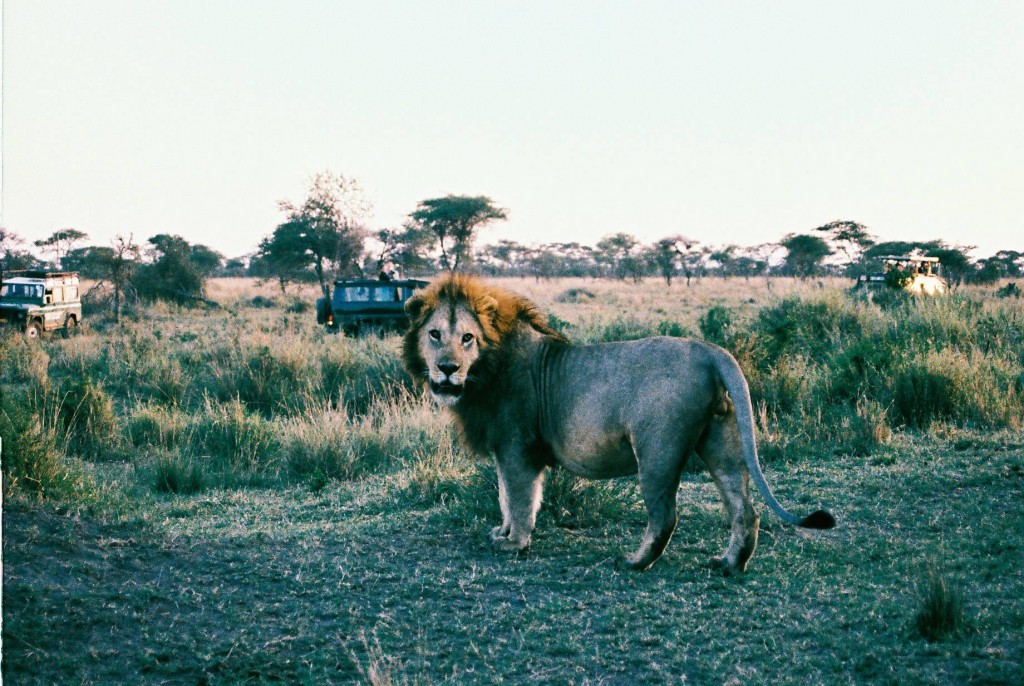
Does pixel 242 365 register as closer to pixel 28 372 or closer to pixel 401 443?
pixel 28 372

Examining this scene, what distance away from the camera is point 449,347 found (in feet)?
15.6

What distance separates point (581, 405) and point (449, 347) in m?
0.86

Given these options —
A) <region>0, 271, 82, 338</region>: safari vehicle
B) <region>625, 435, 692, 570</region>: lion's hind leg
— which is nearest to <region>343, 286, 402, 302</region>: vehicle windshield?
<region>0, 271, 82, 338</region>: safari vehicle

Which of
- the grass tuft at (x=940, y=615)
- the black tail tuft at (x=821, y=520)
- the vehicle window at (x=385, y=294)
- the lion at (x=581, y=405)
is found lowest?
the grass tuft at (x=940, y=615)

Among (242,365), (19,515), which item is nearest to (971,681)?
(19,515)

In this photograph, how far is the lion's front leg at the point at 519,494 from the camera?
5059 mm

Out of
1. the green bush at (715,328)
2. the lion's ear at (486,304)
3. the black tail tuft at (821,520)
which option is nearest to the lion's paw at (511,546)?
the lion's ear at (486,304)

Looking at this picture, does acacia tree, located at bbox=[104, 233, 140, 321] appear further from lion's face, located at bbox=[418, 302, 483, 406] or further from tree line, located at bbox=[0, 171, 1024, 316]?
lion's face, located at bbox=[418, 302, 483, 406]

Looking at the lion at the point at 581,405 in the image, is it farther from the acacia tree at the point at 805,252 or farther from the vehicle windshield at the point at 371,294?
the acacia tree at the point at 805,252

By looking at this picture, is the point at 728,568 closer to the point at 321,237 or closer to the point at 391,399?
the point at 391,399

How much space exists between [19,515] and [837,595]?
487cm

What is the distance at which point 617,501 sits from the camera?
618 centimetres

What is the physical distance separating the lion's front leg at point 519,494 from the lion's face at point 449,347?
601 millimetres

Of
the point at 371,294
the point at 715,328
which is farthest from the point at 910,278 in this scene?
the point at 371,294
